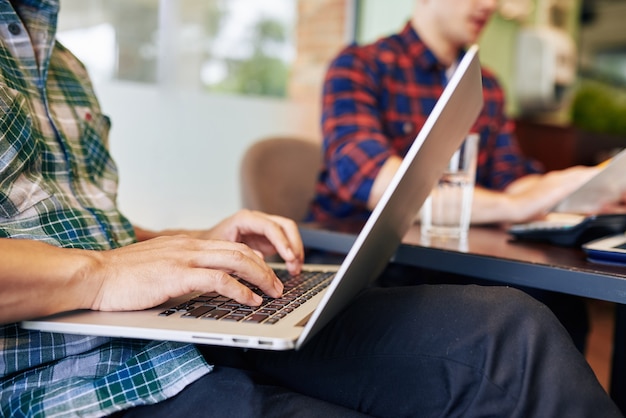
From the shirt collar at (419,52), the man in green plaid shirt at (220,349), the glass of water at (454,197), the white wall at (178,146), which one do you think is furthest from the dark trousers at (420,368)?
the white wall at (178,146)

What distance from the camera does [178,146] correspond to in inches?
86.8

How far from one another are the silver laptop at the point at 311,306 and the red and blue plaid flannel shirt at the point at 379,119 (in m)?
0.64

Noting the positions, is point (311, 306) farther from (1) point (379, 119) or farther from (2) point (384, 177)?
(1) point (379, 119)

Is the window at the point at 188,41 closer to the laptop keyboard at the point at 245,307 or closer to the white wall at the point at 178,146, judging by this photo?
the white wall at the point at 178,146

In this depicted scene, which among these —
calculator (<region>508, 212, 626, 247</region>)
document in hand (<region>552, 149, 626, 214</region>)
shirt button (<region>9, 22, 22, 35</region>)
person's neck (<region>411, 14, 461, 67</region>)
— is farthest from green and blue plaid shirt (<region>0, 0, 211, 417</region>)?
person's neck (<region>411, 14, 461, 67</region>)

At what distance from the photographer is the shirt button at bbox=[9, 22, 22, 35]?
93 centimetres

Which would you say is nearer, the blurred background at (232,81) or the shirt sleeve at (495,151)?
the shirt sleeve at (495,151)

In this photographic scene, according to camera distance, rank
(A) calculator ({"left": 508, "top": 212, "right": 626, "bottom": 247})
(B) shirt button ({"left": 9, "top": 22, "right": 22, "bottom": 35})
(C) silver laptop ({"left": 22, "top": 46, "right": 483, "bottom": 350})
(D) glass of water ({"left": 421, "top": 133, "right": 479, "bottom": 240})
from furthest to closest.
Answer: (D) glass of water ({"left": 421, "top": 133, "right": 479, "bottom": 240}), (A) calculator ({"left": 508, "top": 212, "right": 626, "bottom": 247}), (B) shirt button ({"left": 9, "top": 22, "right": 22, "bottom": 35}), (C) silver laptop ({"left": 22, "top": 46, "right": 483, "bottom": 350})

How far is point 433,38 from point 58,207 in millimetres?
1248

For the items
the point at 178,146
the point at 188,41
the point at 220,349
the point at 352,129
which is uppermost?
the point at 188,41

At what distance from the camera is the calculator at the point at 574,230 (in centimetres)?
104

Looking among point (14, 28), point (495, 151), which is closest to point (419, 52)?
point (495, 151)

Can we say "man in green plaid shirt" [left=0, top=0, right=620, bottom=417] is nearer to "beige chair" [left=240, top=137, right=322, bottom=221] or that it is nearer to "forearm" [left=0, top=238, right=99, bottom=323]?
"forearm" [left=0, top=238, right=99, bottom=323]

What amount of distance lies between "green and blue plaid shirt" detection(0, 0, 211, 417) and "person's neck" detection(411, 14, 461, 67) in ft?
3.25
